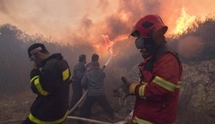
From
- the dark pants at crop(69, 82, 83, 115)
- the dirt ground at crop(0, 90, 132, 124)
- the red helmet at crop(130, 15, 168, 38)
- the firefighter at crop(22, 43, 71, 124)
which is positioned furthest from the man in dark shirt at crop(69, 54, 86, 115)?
the red helmet at crop(130, 15, 168, 38)

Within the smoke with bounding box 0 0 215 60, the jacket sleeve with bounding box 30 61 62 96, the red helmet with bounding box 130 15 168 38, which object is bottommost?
the jacket sleeve with bounding box 30 61 62 96

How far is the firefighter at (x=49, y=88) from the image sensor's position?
3416mm

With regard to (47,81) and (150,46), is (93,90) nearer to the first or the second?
(47,81)

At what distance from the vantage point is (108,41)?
40.5 ft

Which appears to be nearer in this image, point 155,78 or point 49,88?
point 155,78

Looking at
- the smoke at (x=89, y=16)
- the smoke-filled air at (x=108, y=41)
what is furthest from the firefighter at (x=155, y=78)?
the smoke at (x=89, y=16)

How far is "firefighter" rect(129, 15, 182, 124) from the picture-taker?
7.96 ft

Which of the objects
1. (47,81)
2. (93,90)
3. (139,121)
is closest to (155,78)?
(139,121)

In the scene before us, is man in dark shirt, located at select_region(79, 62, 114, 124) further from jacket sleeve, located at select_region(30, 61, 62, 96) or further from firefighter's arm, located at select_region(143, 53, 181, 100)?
firefighter's arm, located at select_region(143, 53, 181, 100)

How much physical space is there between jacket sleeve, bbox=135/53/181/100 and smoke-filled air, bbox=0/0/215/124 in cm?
495

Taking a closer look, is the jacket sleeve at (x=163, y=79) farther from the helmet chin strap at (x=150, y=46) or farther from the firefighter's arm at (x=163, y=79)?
the helmet chin strap at (x=150, y=46)

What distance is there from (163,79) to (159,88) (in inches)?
4.1

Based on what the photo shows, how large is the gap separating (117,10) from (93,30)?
249 cm

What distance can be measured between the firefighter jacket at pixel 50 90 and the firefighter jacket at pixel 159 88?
4.45 feet
